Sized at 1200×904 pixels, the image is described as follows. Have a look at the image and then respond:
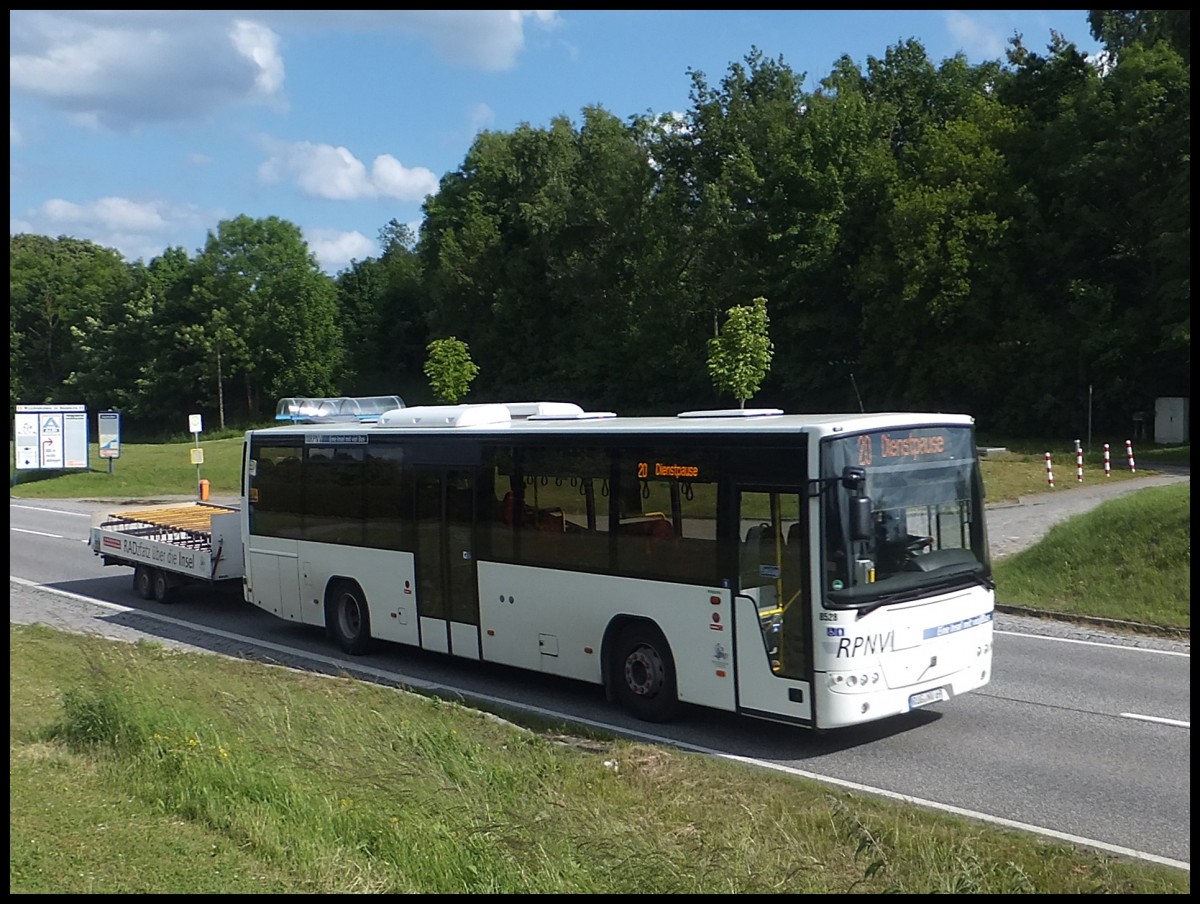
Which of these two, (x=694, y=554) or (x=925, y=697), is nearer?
Answer: (x=925, y=697)

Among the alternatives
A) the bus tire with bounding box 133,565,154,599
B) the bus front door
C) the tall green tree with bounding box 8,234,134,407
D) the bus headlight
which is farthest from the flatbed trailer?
the tall green tree with bounding box 8,234,134,407

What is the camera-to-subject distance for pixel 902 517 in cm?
1038

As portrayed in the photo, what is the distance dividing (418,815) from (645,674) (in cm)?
473

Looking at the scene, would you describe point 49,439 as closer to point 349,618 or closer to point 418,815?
point 349,618

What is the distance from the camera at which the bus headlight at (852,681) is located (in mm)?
9922

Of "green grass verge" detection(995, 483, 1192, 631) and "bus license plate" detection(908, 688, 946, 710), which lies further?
"green grass verge" detection(995, 483, 1192, 631)

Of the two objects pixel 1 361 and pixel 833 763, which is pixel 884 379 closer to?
pixel 833 763

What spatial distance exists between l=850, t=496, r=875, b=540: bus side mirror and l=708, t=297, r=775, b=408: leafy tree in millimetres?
36119

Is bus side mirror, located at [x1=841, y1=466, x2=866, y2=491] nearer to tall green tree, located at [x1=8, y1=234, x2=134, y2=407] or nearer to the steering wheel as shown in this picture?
the steering wheel

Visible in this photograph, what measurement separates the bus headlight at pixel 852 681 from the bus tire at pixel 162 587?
1293cm

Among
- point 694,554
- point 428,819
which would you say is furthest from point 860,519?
point 428,819

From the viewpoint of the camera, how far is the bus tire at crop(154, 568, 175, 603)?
19.4 meters

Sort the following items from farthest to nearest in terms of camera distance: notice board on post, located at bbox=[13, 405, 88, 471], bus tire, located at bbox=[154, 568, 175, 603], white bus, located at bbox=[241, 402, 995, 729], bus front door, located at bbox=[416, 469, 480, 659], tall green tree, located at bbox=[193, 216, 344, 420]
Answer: tall green tree, located at bbox=[193, 216, 344, 420], notice board on post, located at bbox=[13, 405, 88, 471], bus tire, located at bbox=[154, 568, 175, 603], bus front door, located at bbox=[416, 469, 480, 659], white bus, located at bbox=[241, 402, 995, 729]

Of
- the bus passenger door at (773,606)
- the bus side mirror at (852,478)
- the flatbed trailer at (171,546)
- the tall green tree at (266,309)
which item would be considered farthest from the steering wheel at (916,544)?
the tall green tree at (266,309)
